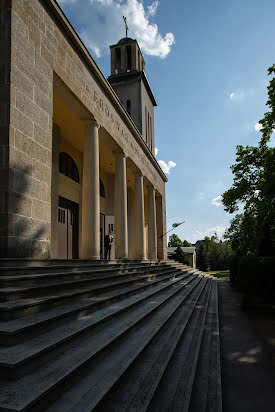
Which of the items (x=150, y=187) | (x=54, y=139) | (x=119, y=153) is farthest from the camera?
(x=150, y=187)

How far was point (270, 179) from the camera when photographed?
14.7m

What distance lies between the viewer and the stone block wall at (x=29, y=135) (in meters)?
6.09

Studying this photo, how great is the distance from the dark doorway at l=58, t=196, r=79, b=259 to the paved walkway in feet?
29.1

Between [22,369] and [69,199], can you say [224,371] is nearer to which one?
[22,369]

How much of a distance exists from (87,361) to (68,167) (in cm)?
1335

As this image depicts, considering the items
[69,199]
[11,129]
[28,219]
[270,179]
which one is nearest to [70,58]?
[11,129]

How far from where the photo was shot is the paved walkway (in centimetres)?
355

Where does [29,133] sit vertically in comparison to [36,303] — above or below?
above

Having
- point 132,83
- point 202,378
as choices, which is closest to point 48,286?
point 202,378

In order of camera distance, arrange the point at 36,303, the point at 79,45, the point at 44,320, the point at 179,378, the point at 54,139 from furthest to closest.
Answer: the point at 54,139 → the point at 79,45 → the point at 36,303 → the point at 179,378 → the point at 44,320

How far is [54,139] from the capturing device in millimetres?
12805

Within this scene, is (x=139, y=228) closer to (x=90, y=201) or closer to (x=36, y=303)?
(x=90, y=201)

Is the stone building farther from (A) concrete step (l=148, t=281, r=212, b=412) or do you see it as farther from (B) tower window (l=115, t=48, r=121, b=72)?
(B) tower window (l=115, t=48, r=121, b=72)

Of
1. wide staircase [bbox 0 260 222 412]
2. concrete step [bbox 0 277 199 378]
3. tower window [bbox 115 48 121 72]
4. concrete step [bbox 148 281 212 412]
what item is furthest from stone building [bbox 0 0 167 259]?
tower window [bbox 115 48 121 72]
